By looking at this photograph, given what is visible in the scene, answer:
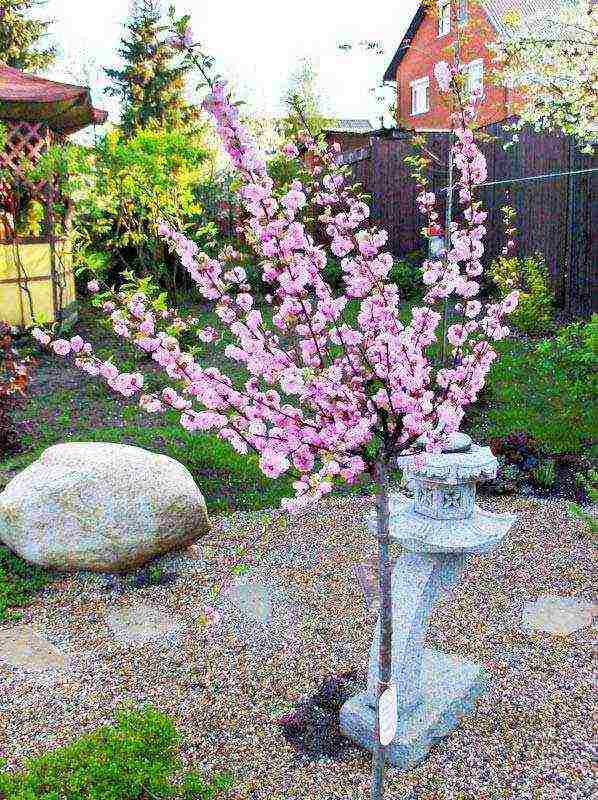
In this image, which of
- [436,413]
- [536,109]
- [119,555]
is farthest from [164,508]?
[536,109]

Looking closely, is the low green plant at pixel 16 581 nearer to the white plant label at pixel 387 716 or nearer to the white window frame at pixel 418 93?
the white plant label at pixel 387 716

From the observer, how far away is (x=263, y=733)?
2.91m

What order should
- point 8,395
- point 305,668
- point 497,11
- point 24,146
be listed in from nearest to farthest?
point 305,668, point 8,395, point 24,146, point 497,11

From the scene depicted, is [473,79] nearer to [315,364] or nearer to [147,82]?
[315,364]

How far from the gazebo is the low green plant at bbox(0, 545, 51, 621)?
5.67 metres

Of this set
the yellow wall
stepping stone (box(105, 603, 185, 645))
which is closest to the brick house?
the yellow wall

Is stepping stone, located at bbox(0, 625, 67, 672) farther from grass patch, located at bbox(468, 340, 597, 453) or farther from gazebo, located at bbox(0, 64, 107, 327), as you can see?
gazebo, located at bbox(0, 64, 107, 327)

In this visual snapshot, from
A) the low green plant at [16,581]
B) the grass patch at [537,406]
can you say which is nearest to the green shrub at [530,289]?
the grass patch at [537,406]

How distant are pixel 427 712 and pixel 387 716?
771 millimetres

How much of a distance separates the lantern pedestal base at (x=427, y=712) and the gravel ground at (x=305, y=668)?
5cm

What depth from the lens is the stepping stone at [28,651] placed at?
136 inches

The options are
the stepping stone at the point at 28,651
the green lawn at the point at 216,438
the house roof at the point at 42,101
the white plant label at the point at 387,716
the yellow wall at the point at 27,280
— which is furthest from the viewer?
the yellow wall at the point at 27,280

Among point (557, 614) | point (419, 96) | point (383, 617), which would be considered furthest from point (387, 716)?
point (419, 96)

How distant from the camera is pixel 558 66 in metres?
8.77
